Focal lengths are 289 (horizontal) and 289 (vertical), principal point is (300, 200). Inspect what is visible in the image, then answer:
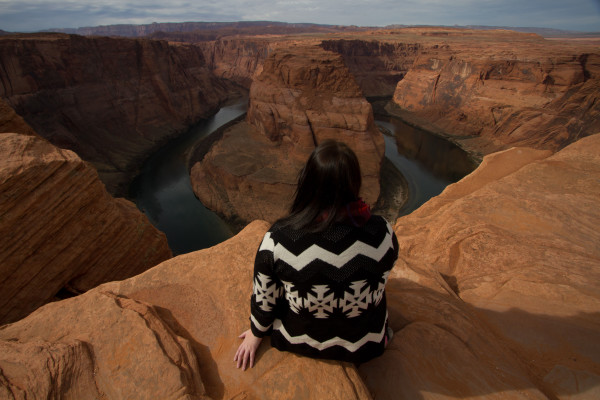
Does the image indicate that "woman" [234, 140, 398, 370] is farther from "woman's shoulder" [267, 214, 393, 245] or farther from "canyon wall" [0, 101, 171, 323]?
"canyon wall" [0, 101, 171, 323]

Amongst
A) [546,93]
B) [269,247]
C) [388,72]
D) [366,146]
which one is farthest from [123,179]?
[388,72]

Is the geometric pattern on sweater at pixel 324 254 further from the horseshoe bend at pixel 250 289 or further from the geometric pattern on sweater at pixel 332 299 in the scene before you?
the horseshoe bend at pixel 250 289

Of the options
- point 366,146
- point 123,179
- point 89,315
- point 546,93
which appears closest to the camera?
point 89,315

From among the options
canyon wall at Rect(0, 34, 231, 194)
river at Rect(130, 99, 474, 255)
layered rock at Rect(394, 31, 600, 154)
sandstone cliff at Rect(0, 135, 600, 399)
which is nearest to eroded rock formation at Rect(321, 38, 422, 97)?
layered rock at Rect(394, 31, 600, 154)

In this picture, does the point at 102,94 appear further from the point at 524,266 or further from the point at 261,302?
the point at 524,266

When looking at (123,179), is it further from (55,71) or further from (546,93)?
(546,93)

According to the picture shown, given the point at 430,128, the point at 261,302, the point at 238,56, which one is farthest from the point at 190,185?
the point at 238,56
